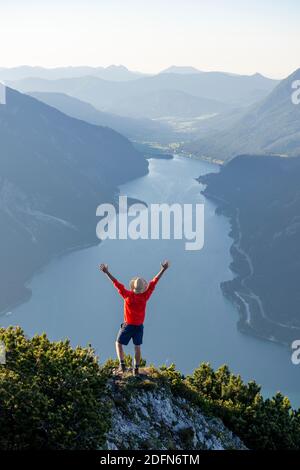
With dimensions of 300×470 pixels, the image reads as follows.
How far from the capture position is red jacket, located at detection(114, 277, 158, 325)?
13.4 metres

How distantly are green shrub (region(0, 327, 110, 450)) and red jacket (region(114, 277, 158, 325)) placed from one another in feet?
5.36

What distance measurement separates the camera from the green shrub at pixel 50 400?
11.1 metres

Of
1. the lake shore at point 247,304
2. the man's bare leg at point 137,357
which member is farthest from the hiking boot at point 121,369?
the lake shore at point 247,304

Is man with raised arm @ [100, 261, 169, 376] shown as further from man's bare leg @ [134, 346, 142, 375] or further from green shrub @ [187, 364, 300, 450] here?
green shrub @ [187, 364, 300, 450]

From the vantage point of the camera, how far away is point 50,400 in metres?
11.8

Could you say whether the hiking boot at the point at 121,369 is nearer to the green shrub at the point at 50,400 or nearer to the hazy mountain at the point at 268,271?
the green shrub at the point at 50,400

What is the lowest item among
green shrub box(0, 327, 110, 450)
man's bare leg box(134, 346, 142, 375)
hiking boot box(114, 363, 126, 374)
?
green shrub box(0, 327, 110, 450)

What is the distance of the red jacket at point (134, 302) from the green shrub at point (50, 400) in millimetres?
1634

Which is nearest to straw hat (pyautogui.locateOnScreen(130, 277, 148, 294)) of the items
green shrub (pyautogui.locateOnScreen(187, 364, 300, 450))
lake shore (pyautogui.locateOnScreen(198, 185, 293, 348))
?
green shrub (pyautogui.locateOnScreen(187, 364, 300, 450))

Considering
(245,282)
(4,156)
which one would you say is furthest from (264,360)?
(4,156)

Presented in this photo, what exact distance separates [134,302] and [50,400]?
3119mm

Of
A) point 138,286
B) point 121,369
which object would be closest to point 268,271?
point 121,369
